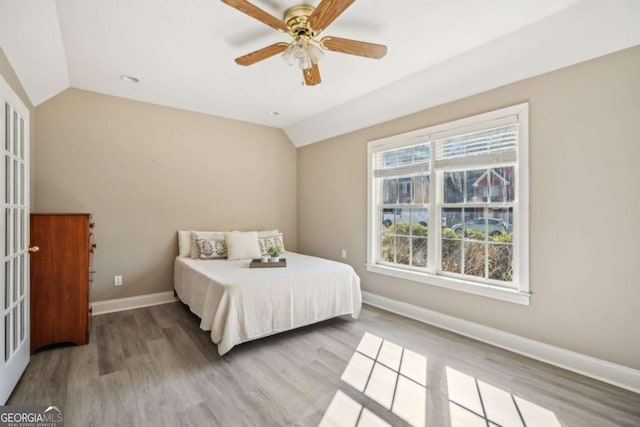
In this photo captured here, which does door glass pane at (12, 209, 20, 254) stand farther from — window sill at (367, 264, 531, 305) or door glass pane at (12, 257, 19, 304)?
window sill at (367, 264, 531, 305)

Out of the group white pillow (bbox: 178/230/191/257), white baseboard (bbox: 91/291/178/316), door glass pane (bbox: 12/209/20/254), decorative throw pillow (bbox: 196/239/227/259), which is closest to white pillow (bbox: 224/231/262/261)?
decorative throw pillow (bbox: 196/239/227/259)

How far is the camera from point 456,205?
3.05m

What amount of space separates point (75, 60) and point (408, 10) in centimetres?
297

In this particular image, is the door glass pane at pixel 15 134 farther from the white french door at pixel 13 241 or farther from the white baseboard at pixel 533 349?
the white baseboard at pixel 533 349

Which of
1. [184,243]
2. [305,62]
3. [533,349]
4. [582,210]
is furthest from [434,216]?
[184,243]

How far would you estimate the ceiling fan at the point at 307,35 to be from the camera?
1757 mm

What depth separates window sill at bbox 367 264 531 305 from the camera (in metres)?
2.57

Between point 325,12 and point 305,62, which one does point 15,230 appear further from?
point 325,12

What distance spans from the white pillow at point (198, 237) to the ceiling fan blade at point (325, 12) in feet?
9.49

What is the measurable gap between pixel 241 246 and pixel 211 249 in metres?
0.38

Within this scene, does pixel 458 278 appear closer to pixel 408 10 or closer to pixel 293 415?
pixel 293 415

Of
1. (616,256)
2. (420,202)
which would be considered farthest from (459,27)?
(616,256)

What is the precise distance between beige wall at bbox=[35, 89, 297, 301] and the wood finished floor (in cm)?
105

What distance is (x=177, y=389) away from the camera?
2.02 meters
